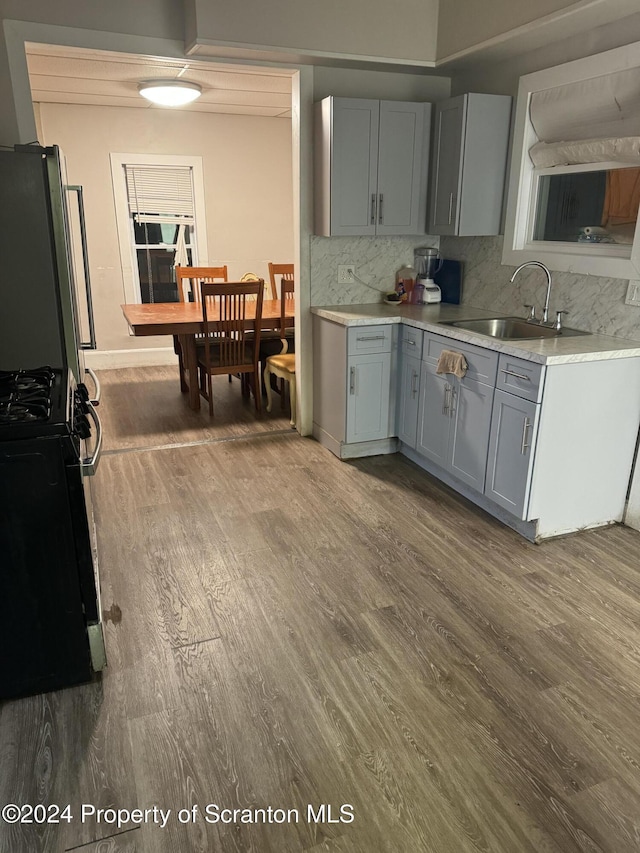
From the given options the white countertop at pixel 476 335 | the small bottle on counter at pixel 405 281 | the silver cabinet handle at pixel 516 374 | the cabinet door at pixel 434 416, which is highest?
the small bottle on counter at pixel 405 281

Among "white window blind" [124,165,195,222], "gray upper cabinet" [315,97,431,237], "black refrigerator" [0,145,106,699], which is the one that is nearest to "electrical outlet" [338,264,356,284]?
"gray upper cabinet" [315,97,431,237]

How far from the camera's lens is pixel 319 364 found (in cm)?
431

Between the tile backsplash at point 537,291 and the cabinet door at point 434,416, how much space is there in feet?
2.33

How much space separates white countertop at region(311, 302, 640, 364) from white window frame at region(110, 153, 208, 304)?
2.97 metres

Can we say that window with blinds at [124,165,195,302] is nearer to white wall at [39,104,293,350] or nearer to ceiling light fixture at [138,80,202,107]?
white wall at [39,104,293,350]

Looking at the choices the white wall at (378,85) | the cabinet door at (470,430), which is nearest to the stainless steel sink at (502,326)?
the cabinet door at (470,430)

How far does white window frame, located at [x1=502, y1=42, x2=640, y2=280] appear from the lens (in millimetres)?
Answer: 2975

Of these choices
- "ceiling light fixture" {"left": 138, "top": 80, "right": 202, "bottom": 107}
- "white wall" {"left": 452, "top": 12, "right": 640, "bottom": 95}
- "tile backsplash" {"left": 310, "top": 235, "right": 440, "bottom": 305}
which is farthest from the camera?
"ceiling light fixture" {"left": 138, "top": 80, "right": 202, "bottom": 107}

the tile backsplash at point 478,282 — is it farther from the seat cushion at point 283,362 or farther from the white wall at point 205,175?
the white wall at point 205,175

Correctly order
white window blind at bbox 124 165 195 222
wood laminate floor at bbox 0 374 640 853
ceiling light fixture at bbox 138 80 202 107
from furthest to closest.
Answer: white window blind at bbox 124 165 195 222 < ceiling light fixture at bbox 138 80 202 107 < wood laminate floor at bbox 0 374 640 853

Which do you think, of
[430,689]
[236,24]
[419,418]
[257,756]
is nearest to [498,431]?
[419,418]

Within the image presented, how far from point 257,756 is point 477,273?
330 centimetres

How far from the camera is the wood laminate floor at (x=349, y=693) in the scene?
1.64 metres

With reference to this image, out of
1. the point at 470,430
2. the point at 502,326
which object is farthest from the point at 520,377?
the point at 502,326
